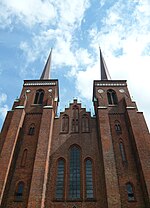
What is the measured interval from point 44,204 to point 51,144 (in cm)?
612

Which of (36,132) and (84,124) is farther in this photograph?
(84,124)

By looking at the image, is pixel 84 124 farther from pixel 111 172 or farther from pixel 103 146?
pixel 111 172

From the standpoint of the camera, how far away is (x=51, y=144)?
22234 mm

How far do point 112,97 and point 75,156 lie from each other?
9.86 meters

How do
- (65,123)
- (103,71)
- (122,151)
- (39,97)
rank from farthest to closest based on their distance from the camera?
(103,71), (39,97), (65,123), (122,151)

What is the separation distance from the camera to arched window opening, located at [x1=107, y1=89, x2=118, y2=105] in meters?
26.9

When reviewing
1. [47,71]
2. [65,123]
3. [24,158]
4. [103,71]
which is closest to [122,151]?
[65,123]

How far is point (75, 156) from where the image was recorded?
21406 mm

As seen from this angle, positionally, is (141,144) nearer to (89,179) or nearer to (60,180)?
(89,179)

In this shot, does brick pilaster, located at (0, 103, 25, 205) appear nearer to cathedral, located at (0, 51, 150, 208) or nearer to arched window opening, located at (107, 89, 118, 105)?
cathedral, located at (0, 51, 150, 208)

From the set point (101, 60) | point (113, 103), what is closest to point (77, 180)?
point (113, 103)

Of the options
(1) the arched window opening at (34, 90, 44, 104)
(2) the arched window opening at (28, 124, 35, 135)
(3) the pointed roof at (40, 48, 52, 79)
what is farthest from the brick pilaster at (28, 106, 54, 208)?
(3) the pointed roof at (40, 48, 52, 79)

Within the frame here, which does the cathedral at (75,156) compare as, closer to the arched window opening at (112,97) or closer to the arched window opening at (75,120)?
the arched window opening at (75,120)

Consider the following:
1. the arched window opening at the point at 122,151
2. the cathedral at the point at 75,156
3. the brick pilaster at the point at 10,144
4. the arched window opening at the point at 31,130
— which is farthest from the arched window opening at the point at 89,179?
the brick pilaster at the point at 10,144
